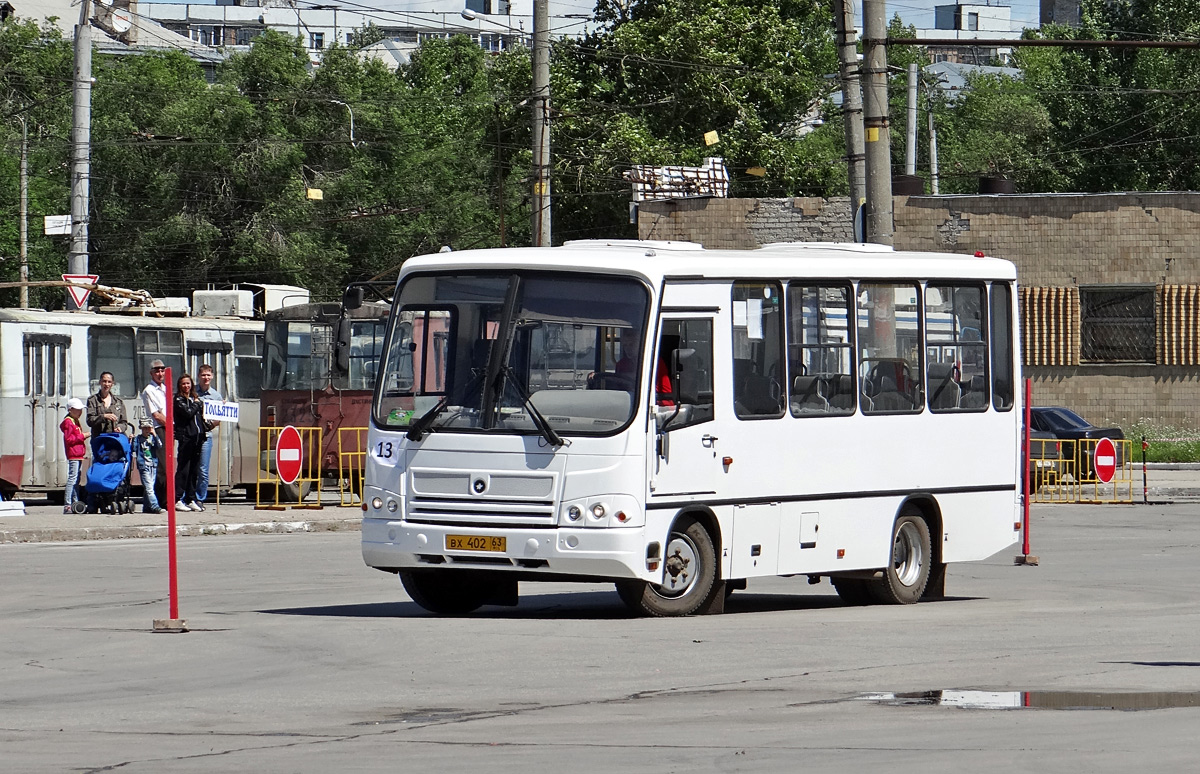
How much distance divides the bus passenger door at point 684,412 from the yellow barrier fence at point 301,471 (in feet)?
47.5

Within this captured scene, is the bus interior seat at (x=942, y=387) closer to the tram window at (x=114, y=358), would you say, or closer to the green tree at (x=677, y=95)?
the tram window at (x=114, y=358)

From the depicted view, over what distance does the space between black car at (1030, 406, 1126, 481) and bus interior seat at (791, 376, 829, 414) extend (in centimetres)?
2119

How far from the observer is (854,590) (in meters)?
16.4

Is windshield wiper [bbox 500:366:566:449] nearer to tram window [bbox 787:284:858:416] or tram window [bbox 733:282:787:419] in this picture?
tram window [bbox 733:282:787:419]

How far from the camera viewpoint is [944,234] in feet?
148

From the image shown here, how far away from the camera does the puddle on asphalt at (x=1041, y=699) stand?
32.0ft

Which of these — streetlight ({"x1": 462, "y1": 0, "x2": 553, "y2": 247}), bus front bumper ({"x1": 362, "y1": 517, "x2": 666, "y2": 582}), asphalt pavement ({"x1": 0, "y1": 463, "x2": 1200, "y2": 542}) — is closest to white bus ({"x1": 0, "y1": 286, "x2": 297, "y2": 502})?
asphalt pavement ({"x1": 0, "y1": 463, "x2": 1200, "y2": 542})

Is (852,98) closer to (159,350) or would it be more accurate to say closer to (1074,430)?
(159,350)

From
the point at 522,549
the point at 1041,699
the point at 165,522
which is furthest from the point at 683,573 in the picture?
the point at 165,522

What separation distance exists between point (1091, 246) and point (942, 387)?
2866 centimetres

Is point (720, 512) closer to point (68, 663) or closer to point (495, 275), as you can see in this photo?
point (495, 275)

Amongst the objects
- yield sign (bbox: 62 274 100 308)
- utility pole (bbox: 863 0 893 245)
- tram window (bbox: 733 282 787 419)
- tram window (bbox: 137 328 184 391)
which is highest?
utility pole (bbox: 863 0 893 245)

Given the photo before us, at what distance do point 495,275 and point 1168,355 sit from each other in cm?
3217

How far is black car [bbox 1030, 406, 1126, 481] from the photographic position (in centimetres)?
3616
